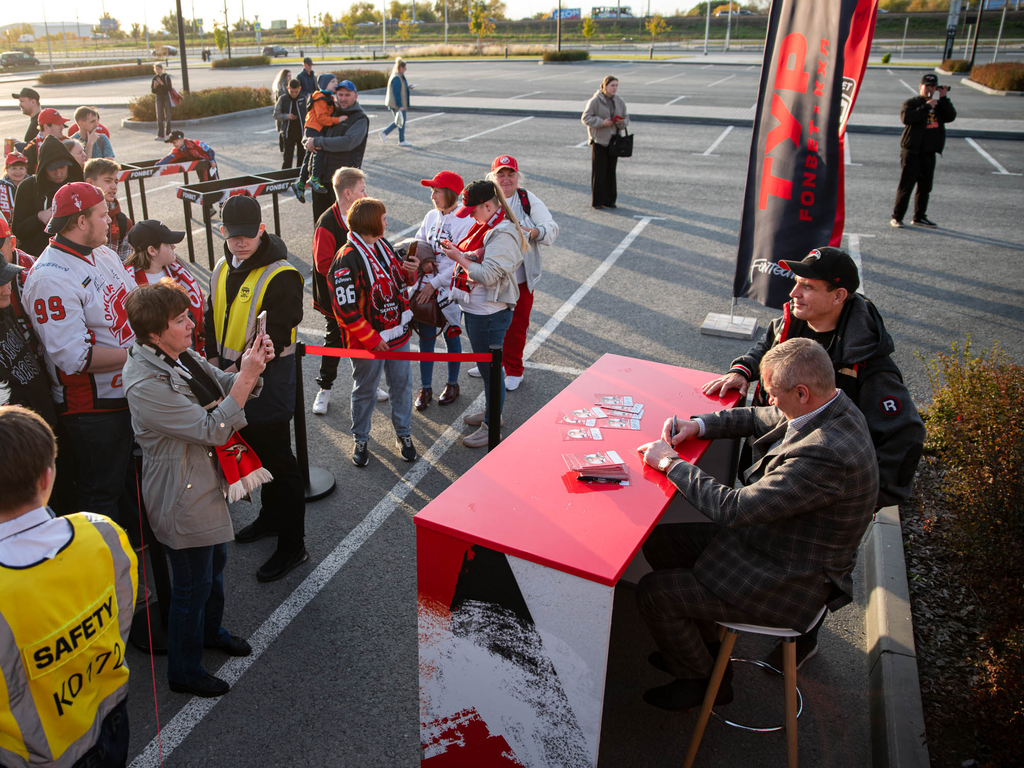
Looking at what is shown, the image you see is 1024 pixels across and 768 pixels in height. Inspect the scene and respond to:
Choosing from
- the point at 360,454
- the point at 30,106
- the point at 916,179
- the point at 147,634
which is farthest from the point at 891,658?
the point at 30,106

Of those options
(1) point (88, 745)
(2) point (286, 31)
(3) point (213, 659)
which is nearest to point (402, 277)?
(3) point (213, 659)

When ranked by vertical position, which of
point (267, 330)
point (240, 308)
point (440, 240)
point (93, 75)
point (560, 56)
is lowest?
point (267, 330)

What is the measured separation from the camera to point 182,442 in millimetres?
3311

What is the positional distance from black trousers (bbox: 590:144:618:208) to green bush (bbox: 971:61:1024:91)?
24.4m

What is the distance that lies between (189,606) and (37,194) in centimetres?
486

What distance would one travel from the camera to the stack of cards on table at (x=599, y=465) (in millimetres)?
3445

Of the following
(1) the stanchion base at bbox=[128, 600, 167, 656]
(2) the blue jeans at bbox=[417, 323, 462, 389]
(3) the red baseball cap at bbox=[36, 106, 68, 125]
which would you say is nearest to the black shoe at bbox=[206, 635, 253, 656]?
(1) the stanchion base at bbox=[128, 600, 167, 656]

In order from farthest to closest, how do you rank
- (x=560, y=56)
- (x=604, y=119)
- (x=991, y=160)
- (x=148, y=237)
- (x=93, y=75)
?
(x=560, y=56)
(x=93, y=75)
(x=991, y=160)
(x=604, y=119)
(x=148, y=237)

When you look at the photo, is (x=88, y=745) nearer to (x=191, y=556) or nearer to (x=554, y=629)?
(x=191, y=556)

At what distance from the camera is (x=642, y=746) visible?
3.40 metres

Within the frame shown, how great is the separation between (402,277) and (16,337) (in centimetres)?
248

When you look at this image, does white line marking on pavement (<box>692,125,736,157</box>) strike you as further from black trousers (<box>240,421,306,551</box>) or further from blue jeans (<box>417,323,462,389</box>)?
black trousers (<box>240,421,306,551</box>)

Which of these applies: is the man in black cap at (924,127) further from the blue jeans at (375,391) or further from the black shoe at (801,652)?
the black shoe at (801,652)

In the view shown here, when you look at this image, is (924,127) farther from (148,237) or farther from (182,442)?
(182,442)
